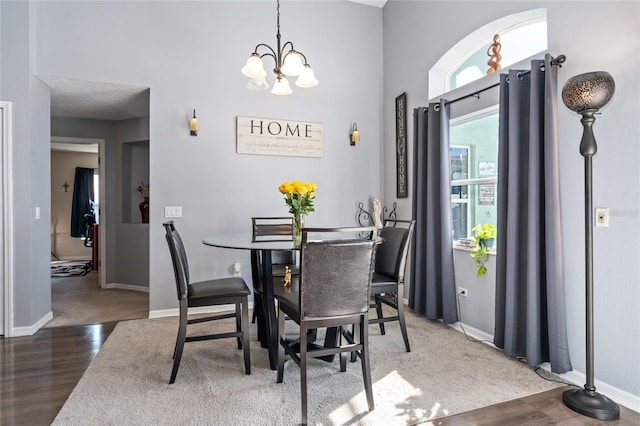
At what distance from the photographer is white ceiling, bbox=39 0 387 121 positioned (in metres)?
3.60

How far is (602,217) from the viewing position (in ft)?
7.09

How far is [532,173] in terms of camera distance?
2.42m

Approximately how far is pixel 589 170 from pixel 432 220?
4.96ft

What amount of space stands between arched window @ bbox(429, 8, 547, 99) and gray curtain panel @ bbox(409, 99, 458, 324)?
1.37 feet

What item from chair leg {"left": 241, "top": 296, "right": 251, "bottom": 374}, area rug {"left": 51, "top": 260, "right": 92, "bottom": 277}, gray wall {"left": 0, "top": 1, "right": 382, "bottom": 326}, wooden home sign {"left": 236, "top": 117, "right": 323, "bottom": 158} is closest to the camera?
chair leg {"left": 241, "top": 296, "right": 251, "bottom": 374}

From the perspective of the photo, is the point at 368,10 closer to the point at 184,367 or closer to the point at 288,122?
the point at 288,122

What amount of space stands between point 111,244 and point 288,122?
3168 mm

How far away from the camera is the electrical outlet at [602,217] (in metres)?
2.14

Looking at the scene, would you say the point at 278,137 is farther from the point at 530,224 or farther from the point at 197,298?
the point at 530,224

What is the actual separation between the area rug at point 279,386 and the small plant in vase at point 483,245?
2.03ft

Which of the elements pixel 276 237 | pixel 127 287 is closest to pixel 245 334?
pixel 276 237

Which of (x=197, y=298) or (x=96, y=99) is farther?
(x=96, y=99)

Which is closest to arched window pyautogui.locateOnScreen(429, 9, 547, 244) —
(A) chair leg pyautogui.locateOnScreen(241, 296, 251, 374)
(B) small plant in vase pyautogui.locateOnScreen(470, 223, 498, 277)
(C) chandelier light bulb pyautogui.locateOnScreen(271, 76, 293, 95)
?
(B) small plant in vase pyautogui.locateOnScreen(470, 223, 498, 277)

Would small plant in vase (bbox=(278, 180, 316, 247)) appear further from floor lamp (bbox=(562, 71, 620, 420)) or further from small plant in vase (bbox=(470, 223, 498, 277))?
floor lamp (bbox=(562, 71, 620, 420))
